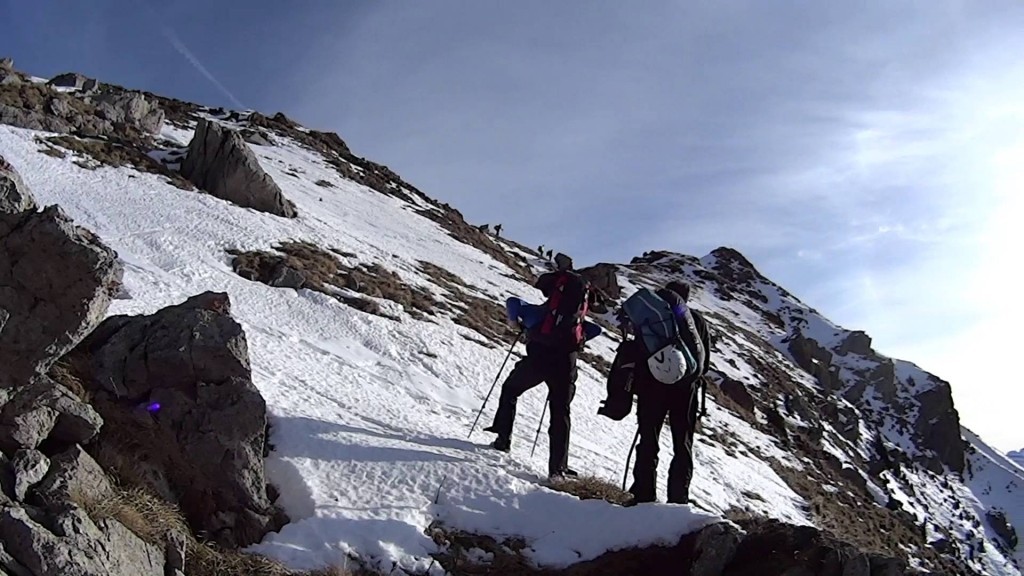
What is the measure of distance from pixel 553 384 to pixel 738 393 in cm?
2978

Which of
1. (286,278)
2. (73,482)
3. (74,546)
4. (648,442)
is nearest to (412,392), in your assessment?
(648,442)

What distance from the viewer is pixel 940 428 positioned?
58438 millimetres

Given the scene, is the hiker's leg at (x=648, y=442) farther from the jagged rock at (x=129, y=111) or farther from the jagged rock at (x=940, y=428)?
the jagged rock at (x=940, y=428)

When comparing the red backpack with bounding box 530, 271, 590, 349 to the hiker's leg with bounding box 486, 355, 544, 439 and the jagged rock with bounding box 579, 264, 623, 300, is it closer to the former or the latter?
the hiker's leg with bounding box 486, 355, 544, 439

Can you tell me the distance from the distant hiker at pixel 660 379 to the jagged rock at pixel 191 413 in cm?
366

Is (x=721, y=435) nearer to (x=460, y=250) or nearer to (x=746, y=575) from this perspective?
(x=460, y=250)

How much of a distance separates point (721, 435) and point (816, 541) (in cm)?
2034

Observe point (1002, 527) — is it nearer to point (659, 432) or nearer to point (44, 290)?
point (659, 432)

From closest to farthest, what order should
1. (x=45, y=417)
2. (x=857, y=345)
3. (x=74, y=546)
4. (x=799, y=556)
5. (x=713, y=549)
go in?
(x=74, y=546) < (x=45, y=417) < (x=799, y=556) < (x=713, y=549) < (x=857, y=345)

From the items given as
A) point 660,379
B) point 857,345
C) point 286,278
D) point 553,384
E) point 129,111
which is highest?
point 857,345

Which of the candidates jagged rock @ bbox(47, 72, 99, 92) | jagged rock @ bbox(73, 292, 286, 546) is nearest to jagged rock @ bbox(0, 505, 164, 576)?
jagged rock @ bbox(73, 292, 286, 546)

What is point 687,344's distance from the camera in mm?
7699

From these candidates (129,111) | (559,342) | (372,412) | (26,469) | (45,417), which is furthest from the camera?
(129,111)

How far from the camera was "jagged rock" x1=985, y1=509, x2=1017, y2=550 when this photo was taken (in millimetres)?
46781
